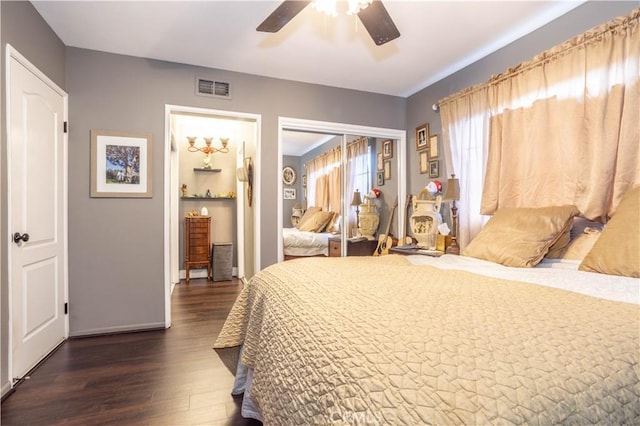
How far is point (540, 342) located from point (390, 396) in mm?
A: 391

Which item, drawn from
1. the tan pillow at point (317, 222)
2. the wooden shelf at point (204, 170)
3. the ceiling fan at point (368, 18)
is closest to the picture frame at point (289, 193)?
the tan pillow at point (317, 222)

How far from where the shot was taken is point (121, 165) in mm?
2934

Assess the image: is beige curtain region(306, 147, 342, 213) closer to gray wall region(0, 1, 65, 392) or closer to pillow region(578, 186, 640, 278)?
gray wall region(0, 1, 65, 392)

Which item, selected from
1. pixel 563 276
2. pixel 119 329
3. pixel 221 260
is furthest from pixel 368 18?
pixel 221 260

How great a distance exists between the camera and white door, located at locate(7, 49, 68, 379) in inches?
79.8

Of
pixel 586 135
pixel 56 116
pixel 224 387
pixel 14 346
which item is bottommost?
pixel 224 387

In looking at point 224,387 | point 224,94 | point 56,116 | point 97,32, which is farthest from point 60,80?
point 224,387

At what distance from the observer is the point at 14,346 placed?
2014 mm

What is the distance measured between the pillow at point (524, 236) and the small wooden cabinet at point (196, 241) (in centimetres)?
392

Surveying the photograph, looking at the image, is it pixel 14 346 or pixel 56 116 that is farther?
pixel 56 116

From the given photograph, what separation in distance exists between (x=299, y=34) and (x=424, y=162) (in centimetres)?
189

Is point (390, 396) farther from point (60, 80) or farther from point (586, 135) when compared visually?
point (60, 80)

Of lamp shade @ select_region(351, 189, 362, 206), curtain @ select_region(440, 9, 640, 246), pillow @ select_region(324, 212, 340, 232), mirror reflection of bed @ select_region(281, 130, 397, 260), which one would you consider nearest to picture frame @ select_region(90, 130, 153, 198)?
mirror reflection of bed @ select_region(281, 130, 397, 260)

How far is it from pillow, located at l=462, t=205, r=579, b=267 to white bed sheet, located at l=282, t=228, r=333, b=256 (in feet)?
6.16
